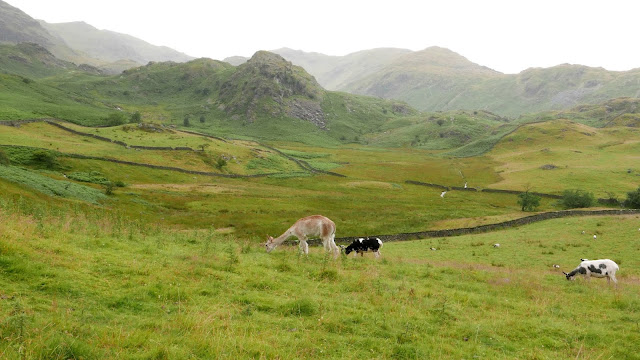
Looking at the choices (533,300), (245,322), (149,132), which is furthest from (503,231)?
(149,132)

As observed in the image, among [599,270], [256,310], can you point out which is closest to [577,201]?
[599,270]

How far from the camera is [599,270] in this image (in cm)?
2195

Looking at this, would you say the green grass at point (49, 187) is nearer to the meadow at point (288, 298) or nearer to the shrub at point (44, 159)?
the meadow at point (288, 298)

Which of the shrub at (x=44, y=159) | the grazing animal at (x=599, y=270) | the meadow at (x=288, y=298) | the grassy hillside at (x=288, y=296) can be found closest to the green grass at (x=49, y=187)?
the grassy hillside at (x=288, y=296)

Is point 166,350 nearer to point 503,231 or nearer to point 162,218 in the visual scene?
point 162,218

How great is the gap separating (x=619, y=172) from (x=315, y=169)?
328 feet

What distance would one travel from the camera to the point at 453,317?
40.5ft

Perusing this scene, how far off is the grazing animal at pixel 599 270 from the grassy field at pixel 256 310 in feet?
7.05

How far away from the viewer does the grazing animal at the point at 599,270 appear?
21766 mm

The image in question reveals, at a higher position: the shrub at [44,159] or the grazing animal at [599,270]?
the grazing animal at [599,270]

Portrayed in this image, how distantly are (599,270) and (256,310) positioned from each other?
23071 mm

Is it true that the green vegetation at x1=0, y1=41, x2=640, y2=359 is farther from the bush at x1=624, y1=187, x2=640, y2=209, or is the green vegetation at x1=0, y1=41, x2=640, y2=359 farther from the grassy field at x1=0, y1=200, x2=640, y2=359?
the bush at x1=624, y1=187, x2=640, y2=209

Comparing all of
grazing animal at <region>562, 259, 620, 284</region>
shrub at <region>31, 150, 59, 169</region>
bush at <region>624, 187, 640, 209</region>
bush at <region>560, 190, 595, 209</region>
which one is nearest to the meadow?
grazing animal at <region>562, 259, 620, 284</region>

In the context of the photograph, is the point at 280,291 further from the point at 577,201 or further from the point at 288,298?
the point at 577,201
